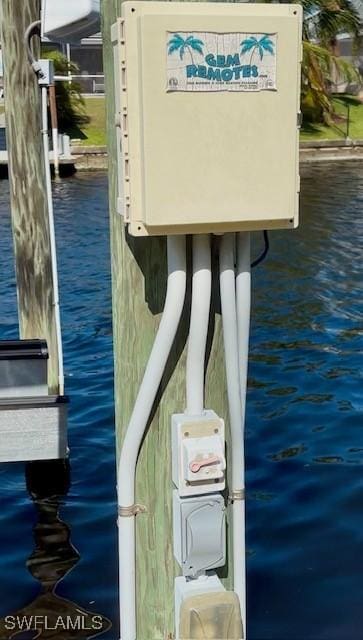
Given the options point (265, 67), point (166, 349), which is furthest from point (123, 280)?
point (265, 67)

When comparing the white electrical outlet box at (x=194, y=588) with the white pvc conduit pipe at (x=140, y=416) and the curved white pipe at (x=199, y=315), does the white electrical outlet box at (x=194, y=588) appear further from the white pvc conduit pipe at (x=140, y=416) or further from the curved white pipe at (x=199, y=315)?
the curved white pipe at (x=199, y=315)

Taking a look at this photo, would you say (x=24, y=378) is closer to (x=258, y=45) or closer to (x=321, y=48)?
(x=258, y=45)

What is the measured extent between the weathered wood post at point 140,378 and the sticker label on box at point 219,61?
27 cm

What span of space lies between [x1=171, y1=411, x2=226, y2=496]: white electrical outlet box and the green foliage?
1041 inches

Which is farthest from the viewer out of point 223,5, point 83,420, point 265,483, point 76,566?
point 83,420

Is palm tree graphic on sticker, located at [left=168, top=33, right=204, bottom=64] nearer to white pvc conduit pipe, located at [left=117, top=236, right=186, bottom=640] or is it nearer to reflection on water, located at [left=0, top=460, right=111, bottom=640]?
white pvc conduit pipe, located at [left=117, top=236, right=186, bottom=640]

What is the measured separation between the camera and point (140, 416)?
2.69 metres

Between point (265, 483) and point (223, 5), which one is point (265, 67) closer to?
point (223, 5)

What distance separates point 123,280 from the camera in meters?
2.69

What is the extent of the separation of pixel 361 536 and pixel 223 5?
3521mm

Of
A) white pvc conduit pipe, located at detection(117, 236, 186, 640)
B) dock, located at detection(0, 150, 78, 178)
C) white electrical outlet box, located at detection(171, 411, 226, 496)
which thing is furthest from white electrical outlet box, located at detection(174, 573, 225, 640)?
dock, located at detection(0, 150, 78, 178)

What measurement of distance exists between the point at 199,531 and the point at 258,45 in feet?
4.44

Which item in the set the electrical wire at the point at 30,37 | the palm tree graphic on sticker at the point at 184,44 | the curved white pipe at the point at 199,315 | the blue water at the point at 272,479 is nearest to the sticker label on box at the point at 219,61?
the palm tree graphic on sticker at the point at 184,44

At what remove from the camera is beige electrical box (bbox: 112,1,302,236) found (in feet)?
7.82
